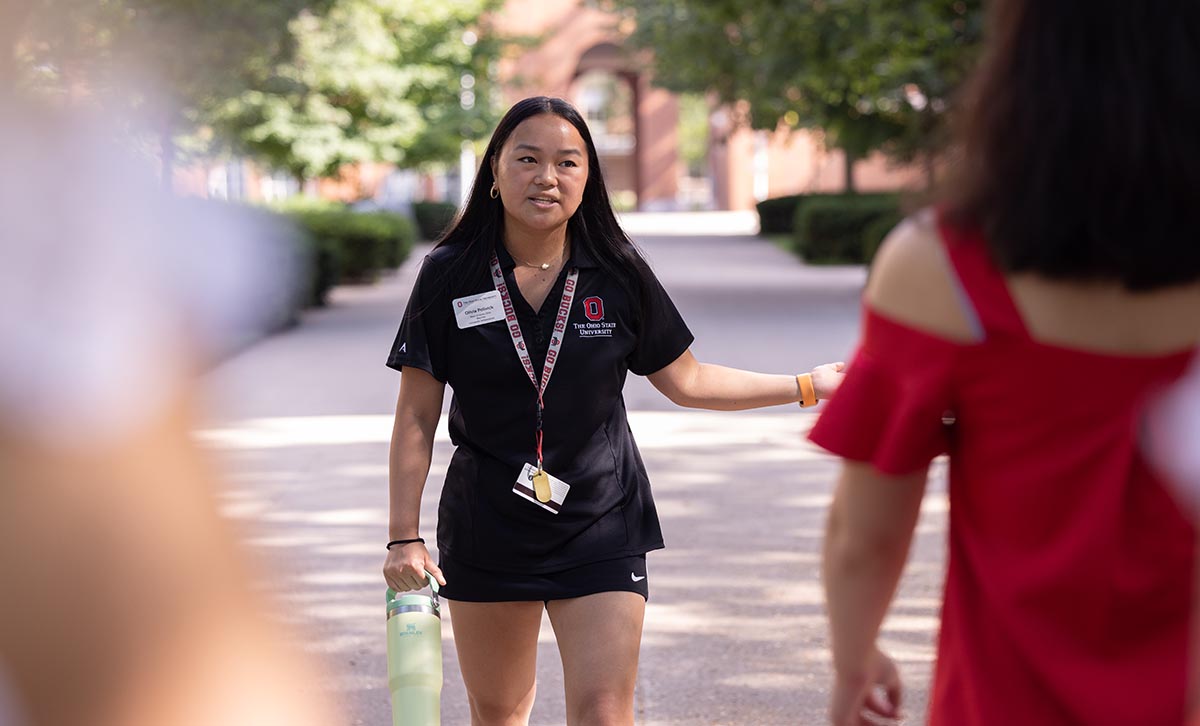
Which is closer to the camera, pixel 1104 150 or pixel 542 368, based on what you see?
pixel 1104 150

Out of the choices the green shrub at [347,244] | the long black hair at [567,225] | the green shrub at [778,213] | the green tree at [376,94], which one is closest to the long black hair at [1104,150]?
the long black hair at [567,225]

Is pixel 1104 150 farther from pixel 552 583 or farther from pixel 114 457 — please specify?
pixel 114 457

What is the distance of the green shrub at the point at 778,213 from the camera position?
41.9 metres

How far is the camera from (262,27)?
15703 millimetres

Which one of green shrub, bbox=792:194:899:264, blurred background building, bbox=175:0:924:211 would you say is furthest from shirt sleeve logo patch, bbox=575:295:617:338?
blurred background building, bbox=175:0:924:211

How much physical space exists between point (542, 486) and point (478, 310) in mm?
391

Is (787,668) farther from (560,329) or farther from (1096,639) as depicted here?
(1096,639)

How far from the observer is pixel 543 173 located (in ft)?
11.0

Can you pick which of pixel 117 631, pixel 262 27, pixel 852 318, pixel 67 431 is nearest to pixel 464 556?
pixel 117 631

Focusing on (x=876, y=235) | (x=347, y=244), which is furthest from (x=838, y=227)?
(x=347, y=244)

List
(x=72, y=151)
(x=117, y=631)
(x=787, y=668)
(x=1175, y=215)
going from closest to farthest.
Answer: (x=1175, y=215) → (x=787, y=668) → (x=117, y=631) → (x=72, y=151)

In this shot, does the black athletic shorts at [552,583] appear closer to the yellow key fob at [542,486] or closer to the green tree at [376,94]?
the yellow key fob at [542,486]

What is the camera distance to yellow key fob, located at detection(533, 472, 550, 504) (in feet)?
10.7

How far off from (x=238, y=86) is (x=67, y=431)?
228 inches
